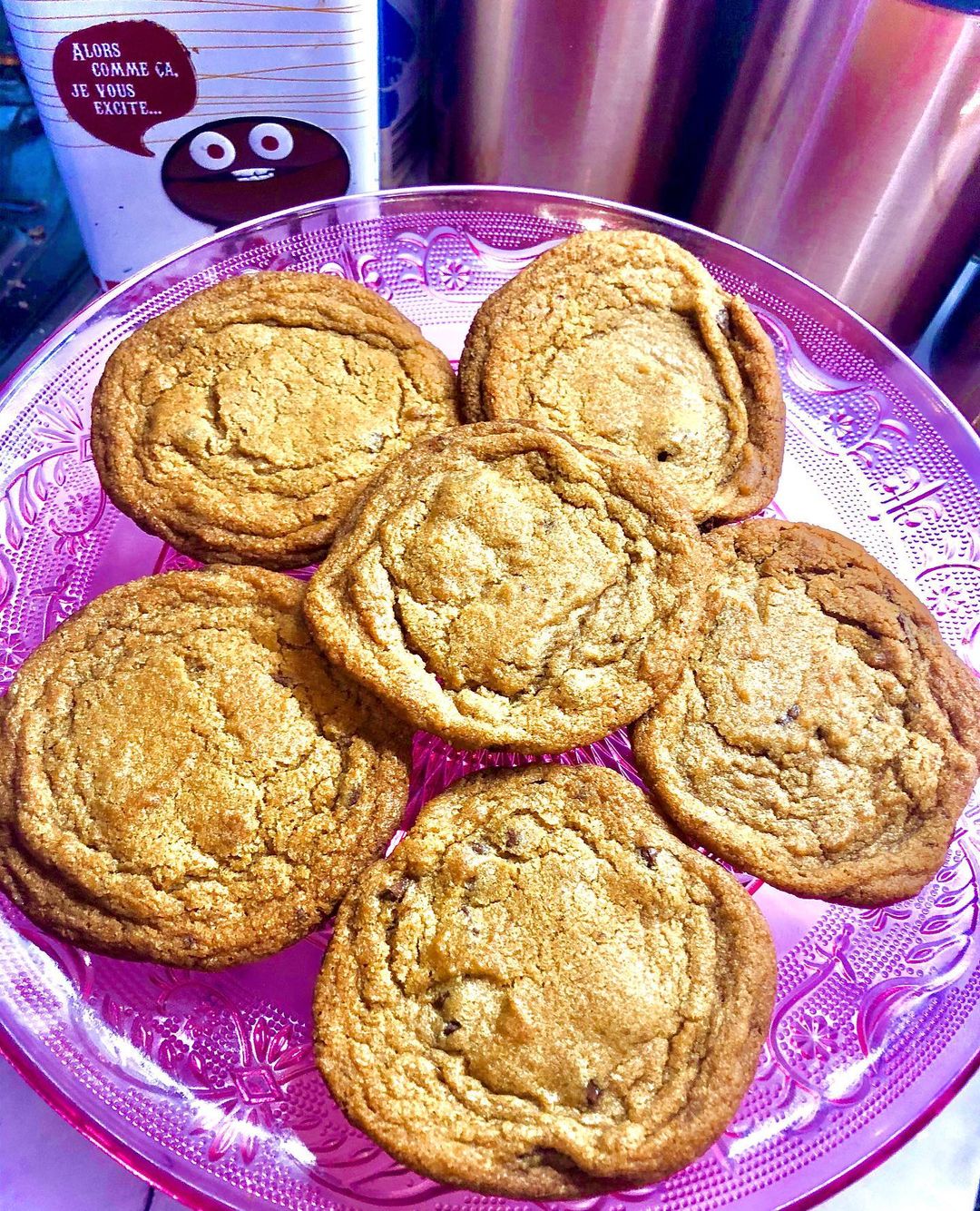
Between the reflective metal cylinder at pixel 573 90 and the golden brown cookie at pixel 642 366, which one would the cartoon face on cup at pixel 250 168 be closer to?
the reflective metal cylinder at pixel 573 90

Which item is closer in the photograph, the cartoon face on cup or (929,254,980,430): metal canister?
the cartoon face on cup

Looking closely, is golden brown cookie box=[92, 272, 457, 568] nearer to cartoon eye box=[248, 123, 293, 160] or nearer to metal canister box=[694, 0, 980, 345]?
cartoon eye box=[248, 123, 293, 160]

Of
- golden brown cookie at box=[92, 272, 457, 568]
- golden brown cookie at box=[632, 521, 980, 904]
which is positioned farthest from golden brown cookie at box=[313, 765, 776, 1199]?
golden brown cookie at box=[92, 272, 457, 568]

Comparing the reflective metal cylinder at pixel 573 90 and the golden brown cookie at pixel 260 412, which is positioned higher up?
the reflective metal cylinder at pixel 573 90

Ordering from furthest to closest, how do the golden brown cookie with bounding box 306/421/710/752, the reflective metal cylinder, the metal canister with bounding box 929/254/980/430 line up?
the metal canister with bounding box 929/254/980/430 → the reflective metal cylinder → the golden brown cookie with bounding box 306/421/710/752

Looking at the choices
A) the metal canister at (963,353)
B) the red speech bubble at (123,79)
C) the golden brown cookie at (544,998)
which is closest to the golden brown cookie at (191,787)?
the golden brown cookie at (544,998)

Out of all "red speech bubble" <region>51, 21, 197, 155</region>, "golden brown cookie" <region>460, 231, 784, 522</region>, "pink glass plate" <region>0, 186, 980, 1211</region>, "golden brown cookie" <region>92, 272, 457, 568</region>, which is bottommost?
"pink glass plate" <region>0, 186, 980, 1211</region>

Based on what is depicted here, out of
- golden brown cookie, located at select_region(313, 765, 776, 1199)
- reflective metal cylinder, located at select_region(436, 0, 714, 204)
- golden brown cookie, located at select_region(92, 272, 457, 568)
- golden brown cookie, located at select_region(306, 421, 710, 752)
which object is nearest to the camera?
golden brown cookie, located at select_region(313, 765, 776, 1199)
